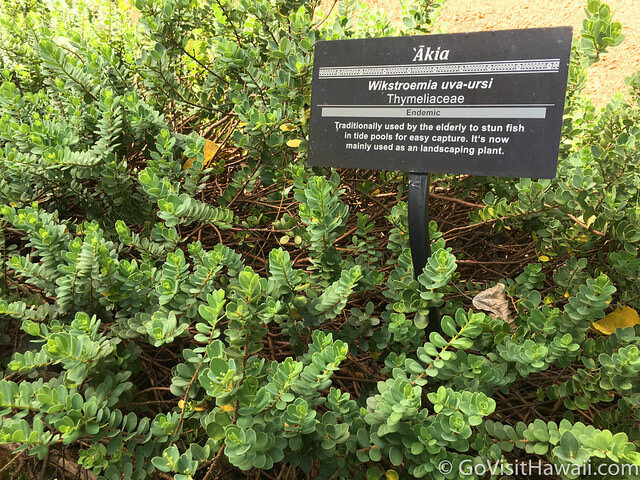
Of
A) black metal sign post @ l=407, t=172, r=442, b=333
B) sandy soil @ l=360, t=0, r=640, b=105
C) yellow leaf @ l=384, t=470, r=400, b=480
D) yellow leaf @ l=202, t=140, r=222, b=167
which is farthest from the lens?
sandy soil @ l=360, t=0, r=640, b=105

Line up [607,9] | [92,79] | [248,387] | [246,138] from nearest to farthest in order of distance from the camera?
[248,387], [607,9], [246,138], [92,79]

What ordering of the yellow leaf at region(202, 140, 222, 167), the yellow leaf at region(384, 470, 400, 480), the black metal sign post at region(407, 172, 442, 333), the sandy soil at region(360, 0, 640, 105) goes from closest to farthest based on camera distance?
1. the yellow leaf at region(384, 470, 400, 480)
2. the black metal sign post at region(407, 172, 442, 333)
3. the yellow leaf at region(202, 140, 222, 167)
4. the sandy soil at region(360, 0, 640, 105)

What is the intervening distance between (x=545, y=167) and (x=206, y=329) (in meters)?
1.05

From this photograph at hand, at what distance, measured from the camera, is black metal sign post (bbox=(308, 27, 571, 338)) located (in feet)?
4.63

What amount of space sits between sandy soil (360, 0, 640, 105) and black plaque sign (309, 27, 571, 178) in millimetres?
7180

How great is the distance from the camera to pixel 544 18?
8.97 m

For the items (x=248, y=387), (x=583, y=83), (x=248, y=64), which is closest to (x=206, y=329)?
(x=248, y=387)

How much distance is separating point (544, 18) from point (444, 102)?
904cm

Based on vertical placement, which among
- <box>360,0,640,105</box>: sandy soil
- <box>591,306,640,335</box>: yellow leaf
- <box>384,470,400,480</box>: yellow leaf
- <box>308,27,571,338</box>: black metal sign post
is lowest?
<box>384,470,400,480</box>: yellow leaf

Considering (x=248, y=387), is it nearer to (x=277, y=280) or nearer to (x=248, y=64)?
(x=277, y=280)

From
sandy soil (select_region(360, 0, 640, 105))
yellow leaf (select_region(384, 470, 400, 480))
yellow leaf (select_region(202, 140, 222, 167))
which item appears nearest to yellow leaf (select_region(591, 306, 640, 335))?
yellow leaf (select_region(384, 470, 400, 480))

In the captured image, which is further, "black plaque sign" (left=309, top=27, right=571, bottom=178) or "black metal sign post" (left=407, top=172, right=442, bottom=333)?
"black metal sign post" (left=407, top=172, right=442, bottom=333)

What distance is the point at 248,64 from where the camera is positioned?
79.0 inches

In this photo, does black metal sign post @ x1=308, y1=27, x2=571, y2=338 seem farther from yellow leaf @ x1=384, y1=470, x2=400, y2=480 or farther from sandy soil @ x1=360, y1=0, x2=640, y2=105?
sandy soil @ x1=360, y1=0, x2=640, y2=105
